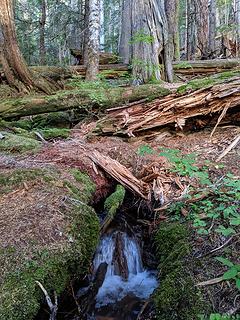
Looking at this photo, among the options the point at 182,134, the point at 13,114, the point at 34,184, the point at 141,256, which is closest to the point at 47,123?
the point at 13,114

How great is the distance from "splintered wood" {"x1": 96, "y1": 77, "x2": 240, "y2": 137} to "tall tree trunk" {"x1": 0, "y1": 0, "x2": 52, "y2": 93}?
3461 mm

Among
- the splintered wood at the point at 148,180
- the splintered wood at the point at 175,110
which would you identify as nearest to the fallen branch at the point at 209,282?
the splintered wood at the point at 148,180

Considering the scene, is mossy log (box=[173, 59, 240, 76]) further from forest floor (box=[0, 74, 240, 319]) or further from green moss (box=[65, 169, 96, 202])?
green moss (box=[65, 169, 96, 202])

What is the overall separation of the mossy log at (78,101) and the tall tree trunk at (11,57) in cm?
167

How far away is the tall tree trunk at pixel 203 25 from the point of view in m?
14.1

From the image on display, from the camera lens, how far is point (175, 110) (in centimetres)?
596

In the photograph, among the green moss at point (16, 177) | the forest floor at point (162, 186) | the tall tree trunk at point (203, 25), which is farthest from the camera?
the tall tree trunk at point (203, 25)

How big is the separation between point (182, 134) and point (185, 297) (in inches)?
154

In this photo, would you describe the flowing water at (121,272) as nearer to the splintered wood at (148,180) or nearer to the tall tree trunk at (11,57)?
the splintered wood at (148,180)

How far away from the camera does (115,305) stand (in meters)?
3.43

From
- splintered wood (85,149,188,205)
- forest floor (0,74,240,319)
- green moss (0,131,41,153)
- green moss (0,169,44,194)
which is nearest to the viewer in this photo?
forest floor (0,74,240,319)

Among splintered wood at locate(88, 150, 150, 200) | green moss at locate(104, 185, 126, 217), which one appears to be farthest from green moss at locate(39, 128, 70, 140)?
green moss at locate(104, 185, 126, 217)

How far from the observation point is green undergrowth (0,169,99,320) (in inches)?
93.9

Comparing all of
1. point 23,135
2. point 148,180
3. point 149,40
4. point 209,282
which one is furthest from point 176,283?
point 149,40
